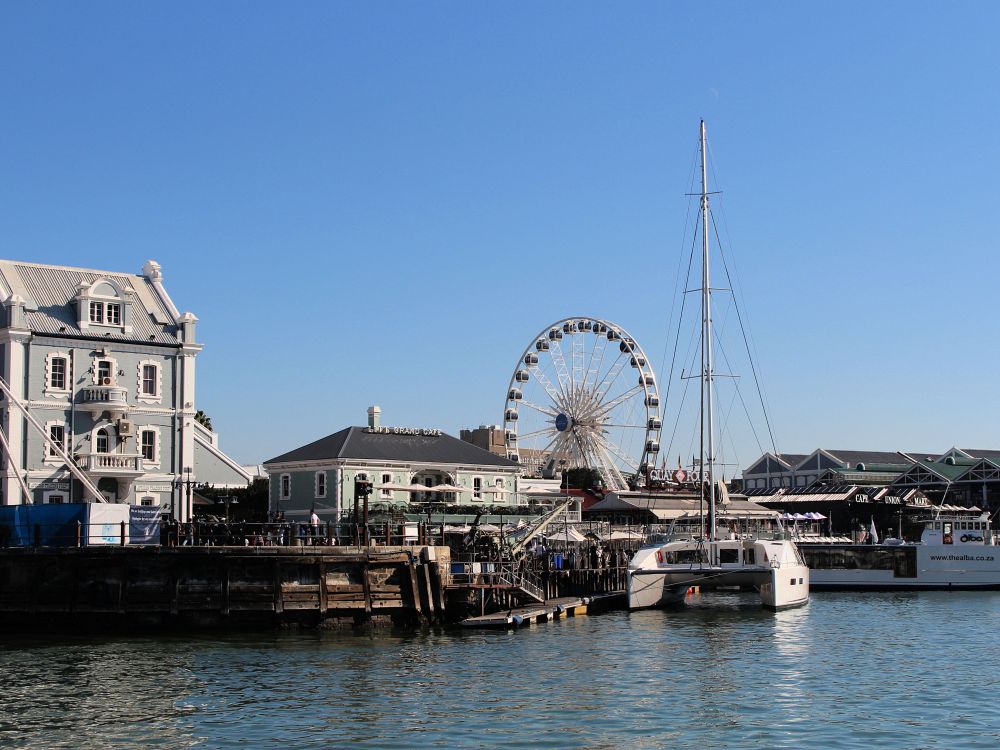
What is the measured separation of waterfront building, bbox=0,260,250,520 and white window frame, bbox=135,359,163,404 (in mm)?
48

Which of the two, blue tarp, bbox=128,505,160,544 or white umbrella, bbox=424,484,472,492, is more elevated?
white umbrella, bbox=424,484,472,492

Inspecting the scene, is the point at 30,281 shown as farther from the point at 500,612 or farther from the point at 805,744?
the point at 805,744

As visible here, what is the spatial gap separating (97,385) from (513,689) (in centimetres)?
3348

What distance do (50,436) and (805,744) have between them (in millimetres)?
41329

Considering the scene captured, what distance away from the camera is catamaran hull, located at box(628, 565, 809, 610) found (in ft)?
185

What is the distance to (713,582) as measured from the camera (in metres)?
60.0

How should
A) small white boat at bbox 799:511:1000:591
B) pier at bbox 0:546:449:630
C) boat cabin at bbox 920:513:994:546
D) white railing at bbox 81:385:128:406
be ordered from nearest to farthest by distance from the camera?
pier at bbox 0:546:449:630 → white railing at bbox 81:385:128:406 → small white boat at bbox 799:511:1000:591 → boat cabin at bbox 920:513:994:546

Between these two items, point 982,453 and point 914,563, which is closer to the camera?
point 914,563

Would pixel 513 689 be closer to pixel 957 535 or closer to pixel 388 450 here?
pixel 388 450

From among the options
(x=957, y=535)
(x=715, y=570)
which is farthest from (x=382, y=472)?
(x=957, y=535)

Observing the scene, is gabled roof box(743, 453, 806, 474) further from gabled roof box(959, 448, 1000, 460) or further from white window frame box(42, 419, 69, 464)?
white window frame box(42, 419, 69, 464)

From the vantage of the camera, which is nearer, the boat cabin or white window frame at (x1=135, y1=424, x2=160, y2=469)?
white window frame at (x1=135, y1=424, x2=160, y2=469)

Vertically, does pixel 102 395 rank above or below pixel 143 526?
above

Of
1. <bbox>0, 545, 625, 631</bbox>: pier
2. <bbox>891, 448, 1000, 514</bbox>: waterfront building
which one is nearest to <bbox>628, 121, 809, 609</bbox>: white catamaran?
<bbox>0, 545, 625, 631</bbox>: pier
